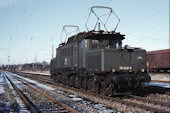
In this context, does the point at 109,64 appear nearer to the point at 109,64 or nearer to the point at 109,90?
the point at 109,64

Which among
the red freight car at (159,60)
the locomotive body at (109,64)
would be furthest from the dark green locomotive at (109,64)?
the red freight car at (159,60)

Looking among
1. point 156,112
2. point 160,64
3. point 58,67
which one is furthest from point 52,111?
point 160,64

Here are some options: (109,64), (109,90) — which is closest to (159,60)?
(109,64)

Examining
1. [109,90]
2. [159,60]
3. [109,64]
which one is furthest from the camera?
[159,60]

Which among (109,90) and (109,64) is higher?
(109,64)

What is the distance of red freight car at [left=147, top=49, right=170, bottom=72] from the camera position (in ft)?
96.6

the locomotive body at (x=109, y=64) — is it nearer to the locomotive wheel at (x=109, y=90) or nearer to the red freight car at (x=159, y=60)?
the locomotive wheel at (x=109, y=90)

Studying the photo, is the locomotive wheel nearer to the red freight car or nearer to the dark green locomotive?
the dark green locomotive

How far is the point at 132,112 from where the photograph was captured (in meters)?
7.05

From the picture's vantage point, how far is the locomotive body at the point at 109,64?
10.5 m

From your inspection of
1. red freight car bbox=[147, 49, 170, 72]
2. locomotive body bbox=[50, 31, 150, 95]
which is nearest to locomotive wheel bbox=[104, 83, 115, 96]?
locomotive body bbox=[50, 31, 150, 95]

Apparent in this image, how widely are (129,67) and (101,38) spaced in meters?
2.60

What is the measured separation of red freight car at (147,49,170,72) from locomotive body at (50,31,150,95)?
2010cm

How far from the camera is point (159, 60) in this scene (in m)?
30.7
